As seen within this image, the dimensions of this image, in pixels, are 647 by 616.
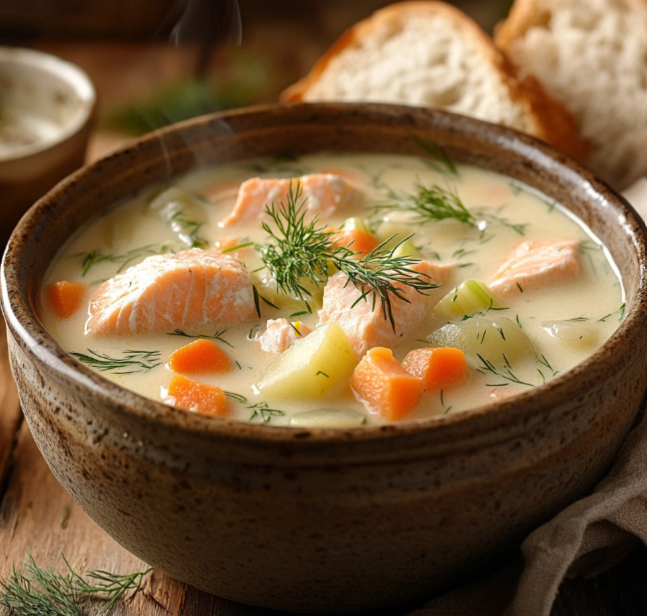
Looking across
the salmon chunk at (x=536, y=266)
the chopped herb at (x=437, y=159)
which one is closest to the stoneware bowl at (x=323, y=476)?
the salmon chunk at (x=536, y=266)

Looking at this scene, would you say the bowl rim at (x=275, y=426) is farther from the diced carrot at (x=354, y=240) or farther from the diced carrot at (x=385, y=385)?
the diced carrot at (x=354, y=240)

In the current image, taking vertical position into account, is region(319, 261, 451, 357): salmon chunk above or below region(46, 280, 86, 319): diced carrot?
above

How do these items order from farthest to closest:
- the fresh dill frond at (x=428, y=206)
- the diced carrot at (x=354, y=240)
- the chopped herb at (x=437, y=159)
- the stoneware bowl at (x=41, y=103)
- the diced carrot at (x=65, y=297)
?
the stoneware bowl at (x=41, y=103) → the chopped herb at (x=437, y=159) → the fresh dill frond at (x=428, y=206) → the diced carrot at (x=354, y=240) → the diced carrot at (x=65, y=297)

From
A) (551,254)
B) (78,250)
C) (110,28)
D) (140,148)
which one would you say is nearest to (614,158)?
(551,254)

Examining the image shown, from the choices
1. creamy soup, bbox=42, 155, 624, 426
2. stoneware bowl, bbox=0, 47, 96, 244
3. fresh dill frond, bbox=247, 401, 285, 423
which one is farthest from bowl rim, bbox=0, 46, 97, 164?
fresh dill frond, bbox=247, 401, 285, 423

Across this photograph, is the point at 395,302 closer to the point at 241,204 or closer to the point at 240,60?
the point at 241,204

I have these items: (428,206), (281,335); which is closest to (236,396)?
(281,335)

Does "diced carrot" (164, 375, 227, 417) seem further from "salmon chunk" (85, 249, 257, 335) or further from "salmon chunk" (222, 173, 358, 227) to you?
"salmon chunk" (222, 173, 358, 227)
